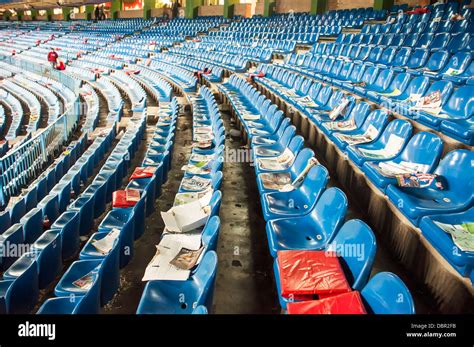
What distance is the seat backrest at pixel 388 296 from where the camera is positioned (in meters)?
1.29

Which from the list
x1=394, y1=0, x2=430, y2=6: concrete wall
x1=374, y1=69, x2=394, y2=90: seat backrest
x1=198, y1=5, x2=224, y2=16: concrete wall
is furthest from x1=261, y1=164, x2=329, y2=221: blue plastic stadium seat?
x1=198, y1=5, x2=224, y2=16: concrete wall

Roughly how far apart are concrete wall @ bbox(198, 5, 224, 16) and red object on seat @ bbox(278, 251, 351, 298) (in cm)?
1646

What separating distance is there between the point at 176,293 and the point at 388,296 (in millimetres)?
1061

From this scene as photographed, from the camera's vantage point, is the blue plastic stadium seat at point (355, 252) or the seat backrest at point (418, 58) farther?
the seat backrest at point (418, 58)

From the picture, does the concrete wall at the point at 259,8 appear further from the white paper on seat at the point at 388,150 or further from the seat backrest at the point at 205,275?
the seat backrest at the point at 205,275

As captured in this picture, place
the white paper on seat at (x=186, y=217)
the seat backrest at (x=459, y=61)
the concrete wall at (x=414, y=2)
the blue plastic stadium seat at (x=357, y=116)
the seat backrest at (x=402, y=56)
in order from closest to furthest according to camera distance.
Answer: the white paper on seat at (x=186, y=217) → the blue plastic stadium seat at (x=357, y=116) → the seat backrest at (x=459, y=61) → the seat backrest at (x=402, y=56) → the concrete wall at (x=414, y=2)

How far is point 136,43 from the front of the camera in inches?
594

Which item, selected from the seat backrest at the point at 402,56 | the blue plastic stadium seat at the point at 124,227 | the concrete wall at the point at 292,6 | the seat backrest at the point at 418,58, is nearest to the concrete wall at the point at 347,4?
the concrete wall at the point at 292,6

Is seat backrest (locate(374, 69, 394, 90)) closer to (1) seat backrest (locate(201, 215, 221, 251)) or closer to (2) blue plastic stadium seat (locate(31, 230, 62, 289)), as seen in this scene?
(1) seat backrest (locate(201, 215, 221, 251))

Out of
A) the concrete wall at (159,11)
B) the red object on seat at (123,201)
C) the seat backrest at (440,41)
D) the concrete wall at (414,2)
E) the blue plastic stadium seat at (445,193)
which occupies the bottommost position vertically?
the red object on seat at (123,201)

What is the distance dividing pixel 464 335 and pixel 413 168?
1375 millimetres

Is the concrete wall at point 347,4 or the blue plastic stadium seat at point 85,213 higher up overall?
the concrete wall at point 347,4

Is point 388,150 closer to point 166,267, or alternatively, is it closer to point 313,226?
point 313,226

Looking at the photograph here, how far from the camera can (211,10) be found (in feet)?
55.8
